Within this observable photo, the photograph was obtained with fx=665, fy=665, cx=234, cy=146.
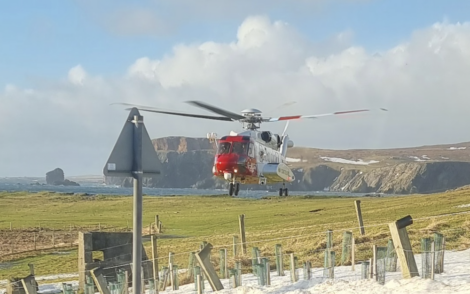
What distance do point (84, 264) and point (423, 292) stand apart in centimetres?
1447

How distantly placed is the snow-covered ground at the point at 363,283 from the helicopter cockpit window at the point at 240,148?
772cm

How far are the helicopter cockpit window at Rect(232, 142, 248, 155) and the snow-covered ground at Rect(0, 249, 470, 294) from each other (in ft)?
25.3

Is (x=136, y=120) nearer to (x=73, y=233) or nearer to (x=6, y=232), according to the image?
(x=73, y=233)

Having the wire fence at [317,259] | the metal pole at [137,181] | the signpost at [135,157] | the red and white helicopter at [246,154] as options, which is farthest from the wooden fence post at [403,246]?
the red and white helicopter at [246,154]

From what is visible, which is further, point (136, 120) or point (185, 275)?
point (185, 275)

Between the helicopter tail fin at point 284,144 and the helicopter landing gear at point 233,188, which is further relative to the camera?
the helicopter tail fin at point 284,144

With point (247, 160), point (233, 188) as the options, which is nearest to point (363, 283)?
point (247, 160)

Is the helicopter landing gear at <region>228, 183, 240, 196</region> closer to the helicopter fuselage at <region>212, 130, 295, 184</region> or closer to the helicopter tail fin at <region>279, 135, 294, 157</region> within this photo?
the helicopter fuselage at <region>212, 130, 295, 184</region>

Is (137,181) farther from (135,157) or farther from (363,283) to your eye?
(363,283)

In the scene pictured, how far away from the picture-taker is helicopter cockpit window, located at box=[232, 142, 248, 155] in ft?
86.5

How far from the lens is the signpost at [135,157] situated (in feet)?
25.6

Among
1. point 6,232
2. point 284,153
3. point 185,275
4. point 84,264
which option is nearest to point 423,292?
point 185,275

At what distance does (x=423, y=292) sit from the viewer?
40.2 feet

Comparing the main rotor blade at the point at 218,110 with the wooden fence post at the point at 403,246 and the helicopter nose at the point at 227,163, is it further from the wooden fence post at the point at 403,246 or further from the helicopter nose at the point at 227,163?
the wooden fence post at the point at 403,246
